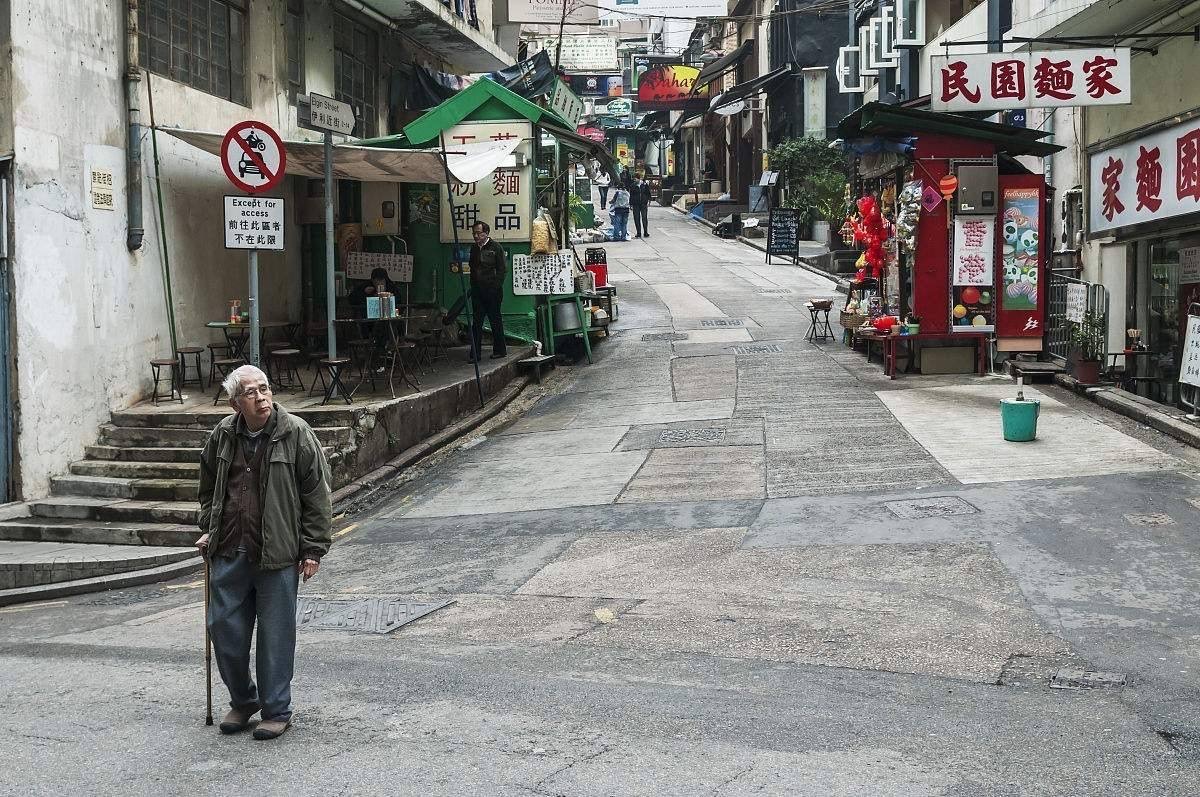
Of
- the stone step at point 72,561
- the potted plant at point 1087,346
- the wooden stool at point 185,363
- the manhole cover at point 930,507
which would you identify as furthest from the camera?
the potted plant at point 1087,346

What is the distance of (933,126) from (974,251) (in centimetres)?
176

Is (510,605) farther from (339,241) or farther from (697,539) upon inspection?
(339,241)

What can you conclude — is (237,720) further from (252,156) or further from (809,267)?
(809,267)

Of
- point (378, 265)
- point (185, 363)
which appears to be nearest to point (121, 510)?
point (185, 363)

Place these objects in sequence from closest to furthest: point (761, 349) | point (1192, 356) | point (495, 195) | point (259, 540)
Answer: point (259, 540), point (1192, 356), point (495, 195), point (761, 349)

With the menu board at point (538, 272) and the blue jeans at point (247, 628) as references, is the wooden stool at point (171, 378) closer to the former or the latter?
the menu board at point (538, 272)

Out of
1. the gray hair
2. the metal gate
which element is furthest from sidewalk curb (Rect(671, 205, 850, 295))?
the gray hair

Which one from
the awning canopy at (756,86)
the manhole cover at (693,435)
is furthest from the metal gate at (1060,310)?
the awning canopy at (756,86)

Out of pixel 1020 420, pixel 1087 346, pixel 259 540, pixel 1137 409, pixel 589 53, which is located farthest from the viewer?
pixel 589 53

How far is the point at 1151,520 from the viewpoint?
31.8ft

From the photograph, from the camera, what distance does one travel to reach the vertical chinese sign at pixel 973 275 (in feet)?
54.5

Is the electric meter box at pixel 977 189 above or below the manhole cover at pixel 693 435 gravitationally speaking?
above

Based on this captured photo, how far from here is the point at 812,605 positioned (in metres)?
8.16

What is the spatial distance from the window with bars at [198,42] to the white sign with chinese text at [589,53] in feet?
101
